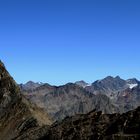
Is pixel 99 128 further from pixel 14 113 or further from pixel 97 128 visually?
pixel 14 113

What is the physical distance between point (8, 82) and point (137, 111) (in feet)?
182

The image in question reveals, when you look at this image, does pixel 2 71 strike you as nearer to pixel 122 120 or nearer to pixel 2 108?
pixel 2 108

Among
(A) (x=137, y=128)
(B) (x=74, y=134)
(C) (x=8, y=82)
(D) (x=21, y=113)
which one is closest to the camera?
(A) (x=137, y=128)

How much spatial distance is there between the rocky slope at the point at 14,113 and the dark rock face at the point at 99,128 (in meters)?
17.6

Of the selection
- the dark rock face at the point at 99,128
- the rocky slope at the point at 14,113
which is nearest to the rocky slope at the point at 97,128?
the dark rock face at the point at 99,128

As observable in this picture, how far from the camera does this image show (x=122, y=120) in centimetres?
4403

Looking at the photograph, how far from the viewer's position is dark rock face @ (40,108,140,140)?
136 ft

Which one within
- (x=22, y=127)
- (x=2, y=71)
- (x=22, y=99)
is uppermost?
(x=2, y=71)

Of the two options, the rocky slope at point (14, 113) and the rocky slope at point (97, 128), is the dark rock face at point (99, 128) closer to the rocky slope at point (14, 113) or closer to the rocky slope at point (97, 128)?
the rocky slope at point (97, 128)

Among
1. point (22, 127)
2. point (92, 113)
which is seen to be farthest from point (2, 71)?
point (92, 113)

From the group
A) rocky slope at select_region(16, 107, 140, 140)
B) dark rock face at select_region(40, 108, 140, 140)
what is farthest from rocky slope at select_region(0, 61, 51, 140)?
dark rock face at select_region(40, 108, 140, 140)

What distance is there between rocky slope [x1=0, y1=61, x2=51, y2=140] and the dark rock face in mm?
17636

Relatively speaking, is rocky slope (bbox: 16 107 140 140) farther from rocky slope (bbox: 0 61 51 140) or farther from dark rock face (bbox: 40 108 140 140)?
rocky slope (bbox: 0 61 51 140)

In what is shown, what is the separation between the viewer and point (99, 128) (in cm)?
4653
